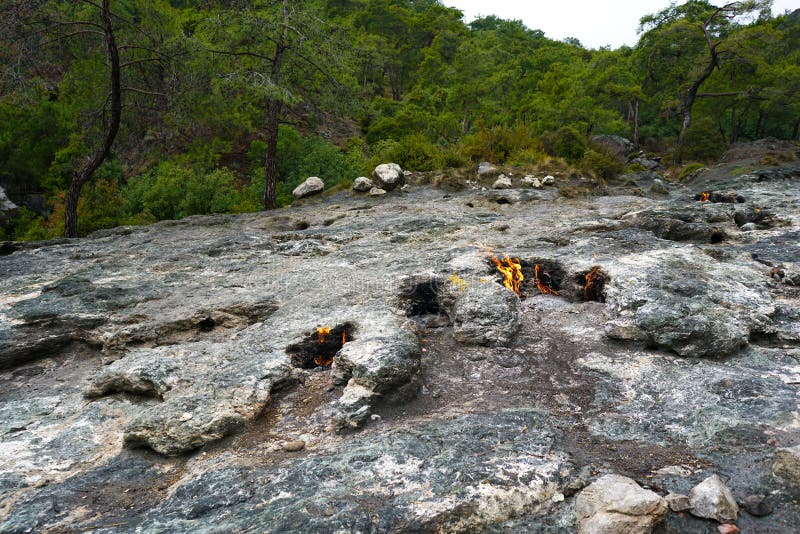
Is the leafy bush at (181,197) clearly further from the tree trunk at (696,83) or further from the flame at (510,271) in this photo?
the tree trunk at (696,83)

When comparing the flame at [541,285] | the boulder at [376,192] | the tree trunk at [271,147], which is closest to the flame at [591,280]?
the flame at [541,285]

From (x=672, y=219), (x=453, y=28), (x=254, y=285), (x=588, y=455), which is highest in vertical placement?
(x=453, y=28)

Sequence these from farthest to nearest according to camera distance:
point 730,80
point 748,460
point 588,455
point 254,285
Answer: point 730,80
point 254,285
point 588,455
point 748,460

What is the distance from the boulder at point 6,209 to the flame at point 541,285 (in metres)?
20.9

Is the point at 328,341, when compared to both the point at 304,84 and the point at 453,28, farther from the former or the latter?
the point at 453,28

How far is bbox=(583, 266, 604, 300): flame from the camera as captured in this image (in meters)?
5.82

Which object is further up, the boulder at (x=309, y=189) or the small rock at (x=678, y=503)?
the boulder at (x=309, y=189)

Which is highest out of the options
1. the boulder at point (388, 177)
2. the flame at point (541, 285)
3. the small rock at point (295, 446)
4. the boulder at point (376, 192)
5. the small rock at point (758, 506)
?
the boulder at point (388, 177)

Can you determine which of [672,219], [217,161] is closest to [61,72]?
[217,161]

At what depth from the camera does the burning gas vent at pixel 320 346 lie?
15.2ft

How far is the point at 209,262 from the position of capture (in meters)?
7.47

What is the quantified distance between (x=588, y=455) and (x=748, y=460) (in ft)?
3.15

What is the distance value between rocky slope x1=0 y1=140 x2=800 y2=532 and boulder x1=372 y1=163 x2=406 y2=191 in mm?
5053

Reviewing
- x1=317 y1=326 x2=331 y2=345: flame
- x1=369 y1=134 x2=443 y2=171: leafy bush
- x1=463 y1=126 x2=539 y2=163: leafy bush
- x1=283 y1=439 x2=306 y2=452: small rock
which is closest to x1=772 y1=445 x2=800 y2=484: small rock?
x1=283 y1=439 x2=306 y2=452: small rock
